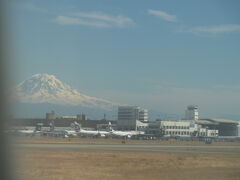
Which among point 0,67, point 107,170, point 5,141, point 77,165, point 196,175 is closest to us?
point 196,175

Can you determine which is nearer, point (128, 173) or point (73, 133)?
point (128, 173)

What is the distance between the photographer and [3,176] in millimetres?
25578

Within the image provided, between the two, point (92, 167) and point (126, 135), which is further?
point (126, 135)

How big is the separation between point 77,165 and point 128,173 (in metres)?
5.64

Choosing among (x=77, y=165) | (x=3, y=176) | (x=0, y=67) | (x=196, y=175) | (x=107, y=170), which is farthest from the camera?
(x=0, y=67)

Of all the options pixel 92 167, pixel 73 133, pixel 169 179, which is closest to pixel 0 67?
pixel 92 167

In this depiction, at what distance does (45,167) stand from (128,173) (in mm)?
6215

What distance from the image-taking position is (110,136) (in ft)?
507

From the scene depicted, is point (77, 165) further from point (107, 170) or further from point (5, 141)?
point (5, 141)

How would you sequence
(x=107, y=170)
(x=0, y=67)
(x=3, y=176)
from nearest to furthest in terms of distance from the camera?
1. (x=3, y=176)
2. (x=107, y=170)
3. (x=0, y=67)

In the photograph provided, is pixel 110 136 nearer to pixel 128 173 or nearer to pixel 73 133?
pixel 73 133

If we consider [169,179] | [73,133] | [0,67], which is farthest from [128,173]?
[73,133]

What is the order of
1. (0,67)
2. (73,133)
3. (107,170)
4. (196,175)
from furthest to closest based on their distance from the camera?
(73,133) → (0,67) → (107,170) → (196,175)

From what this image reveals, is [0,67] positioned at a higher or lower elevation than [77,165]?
higher
